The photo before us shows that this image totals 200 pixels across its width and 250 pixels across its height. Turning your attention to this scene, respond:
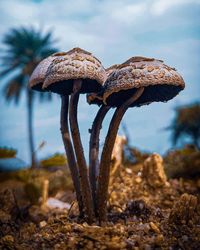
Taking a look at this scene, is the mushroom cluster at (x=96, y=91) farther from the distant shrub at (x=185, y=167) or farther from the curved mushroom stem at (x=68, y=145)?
the distant shrub at (x=185, y=167)

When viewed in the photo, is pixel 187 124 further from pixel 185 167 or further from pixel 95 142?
pixel 95 142

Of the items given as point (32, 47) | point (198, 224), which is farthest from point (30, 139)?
point (198, 224)

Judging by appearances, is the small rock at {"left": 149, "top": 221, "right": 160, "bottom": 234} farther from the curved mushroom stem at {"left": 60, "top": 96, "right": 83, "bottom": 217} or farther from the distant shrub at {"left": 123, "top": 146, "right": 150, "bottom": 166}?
the distant shrub at {"left": 123, "top": 146, "right": 150, "bottom": 166}

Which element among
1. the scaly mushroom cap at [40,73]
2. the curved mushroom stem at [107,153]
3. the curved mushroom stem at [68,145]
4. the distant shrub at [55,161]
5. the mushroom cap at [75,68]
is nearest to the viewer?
the mushroom cap at [75,68]

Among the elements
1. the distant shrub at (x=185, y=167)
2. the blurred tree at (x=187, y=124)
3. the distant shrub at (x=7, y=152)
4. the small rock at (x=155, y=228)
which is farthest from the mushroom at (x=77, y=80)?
the blurred tree at (x=187, y=124)

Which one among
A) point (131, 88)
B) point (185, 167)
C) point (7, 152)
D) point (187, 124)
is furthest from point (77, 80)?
point (187, 124)
